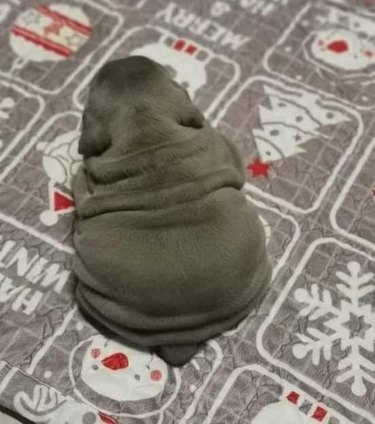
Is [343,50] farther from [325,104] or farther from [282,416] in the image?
[282,416]

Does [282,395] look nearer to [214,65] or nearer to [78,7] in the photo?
[214,65]

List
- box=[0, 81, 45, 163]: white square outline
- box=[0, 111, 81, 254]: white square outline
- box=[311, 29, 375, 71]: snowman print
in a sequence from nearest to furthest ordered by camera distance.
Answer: box=[0, 111, 81, 254]: white square outline < box=[0, 81, 45, 163]: white square outline < box=[311, 29, 375, 71]: snowman print

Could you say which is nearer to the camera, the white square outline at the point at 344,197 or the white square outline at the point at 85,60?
the white square outline at the point at 344,197

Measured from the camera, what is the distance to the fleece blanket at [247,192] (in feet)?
3.68

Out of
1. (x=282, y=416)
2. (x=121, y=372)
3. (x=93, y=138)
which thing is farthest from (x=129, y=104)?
(x=282, y=416)

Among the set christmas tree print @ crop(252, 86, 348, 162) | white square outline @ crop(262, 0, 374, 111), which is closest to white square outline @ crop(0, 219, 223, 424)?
christmas tree print @ crop(252, 86, 348, 162)

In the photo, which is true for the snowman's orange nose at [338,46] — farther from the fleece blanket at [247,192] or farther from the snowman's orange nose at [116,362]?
the snowman's orange nose at [116,362]

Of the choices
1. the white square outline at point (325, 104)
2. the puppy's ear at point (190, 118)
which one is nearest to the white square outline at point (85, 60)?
the white square outline at point (325, 104)

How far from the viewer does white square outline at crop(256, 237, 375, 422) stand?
3.68 feet

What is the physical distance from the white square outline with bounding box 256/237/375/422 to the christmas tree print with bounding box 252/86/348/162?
204 millimetres

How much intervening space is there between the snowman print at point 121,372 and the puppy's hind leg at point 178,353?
0.07ft

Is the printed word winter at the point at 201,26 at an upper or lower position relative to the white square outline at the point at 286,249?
upper

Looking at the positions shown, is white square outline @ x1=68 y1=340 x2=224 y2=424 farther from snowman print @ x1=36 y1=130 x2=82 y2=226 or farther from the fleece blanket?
snowman print @ x1=36 y1=130 x2=82 y2=226

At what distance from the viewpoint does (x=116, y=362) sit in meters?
1.14
